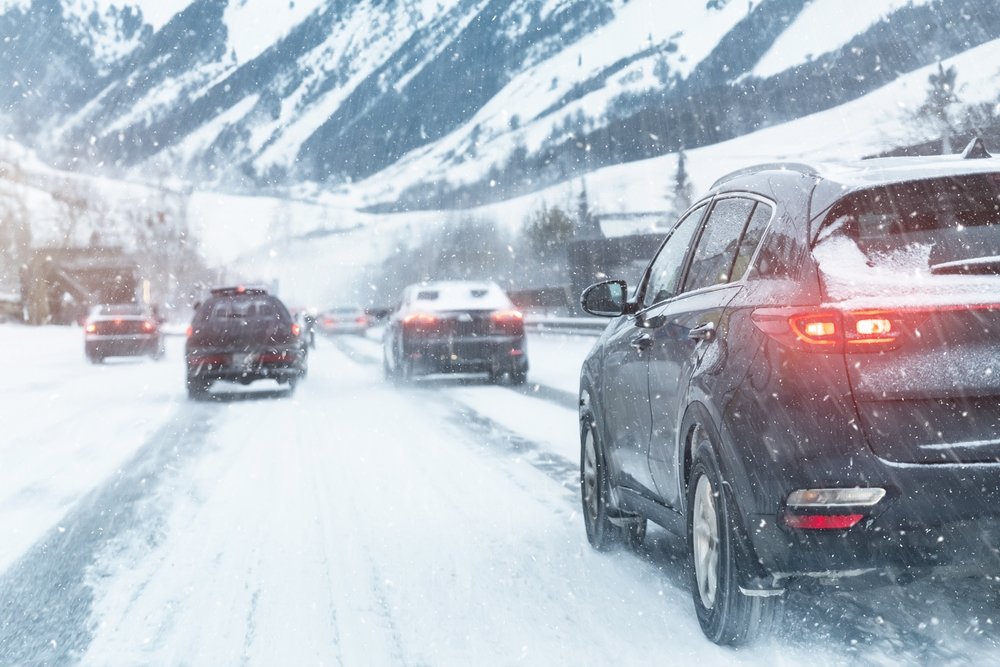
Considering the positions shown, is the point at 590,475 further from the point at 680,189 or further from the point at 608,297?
the point at 680,189

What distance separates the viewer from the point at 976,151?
4805 mm

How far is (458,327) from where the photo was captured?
19.9 meters

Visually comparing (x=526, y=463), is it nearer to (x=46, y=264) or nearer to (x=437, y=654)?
(x=437, y=654)

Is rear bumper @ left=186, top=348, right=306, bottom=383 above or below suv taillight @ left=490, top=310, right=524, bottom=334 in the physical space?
below

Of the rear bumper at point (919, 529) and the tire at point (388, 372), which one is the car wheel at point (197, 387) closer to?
the tire at point (388, 372)

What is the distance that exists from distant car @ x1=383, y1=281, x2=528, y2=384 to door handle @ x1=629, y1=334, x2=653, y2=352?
13.9m

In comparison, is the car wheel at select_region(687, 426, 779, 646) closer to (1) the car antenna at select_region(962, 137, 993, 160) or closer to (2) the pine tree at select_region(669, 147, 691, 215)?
(1) the car antenna at select_region(962, 137, 993, 160)

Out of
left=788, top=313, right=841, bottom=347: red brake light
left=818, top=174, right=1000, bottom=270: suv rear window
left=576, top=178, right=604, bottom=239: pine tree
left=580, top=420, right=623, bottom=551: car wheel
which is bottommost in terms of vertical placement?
left=580, top=420, right=623, bottom=551: car wheel

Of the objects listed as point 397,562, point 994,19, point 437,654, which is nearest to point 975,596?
point 437,654

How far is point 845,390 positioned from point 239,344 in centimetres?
1577

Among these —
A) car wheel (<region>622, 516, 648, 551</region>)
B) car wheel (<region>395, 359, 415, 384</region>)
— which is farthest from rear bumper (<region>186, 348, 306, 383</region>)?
car wheel (<region>622, 516, 648, 551</region>)

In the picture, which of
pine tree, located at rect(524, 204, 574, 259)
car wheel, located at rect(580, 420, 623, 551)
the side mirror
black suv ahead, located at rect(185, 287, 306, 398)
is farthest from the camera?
Result: pine tree, located at rect(524, 204, 574, 259)

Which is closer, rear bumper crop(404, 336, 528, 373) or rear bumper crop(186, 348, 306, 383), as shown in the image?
rear bumper crop(186, 348, 306, 383)

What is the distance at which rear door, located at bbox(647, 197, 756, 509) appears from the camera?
4.85m
